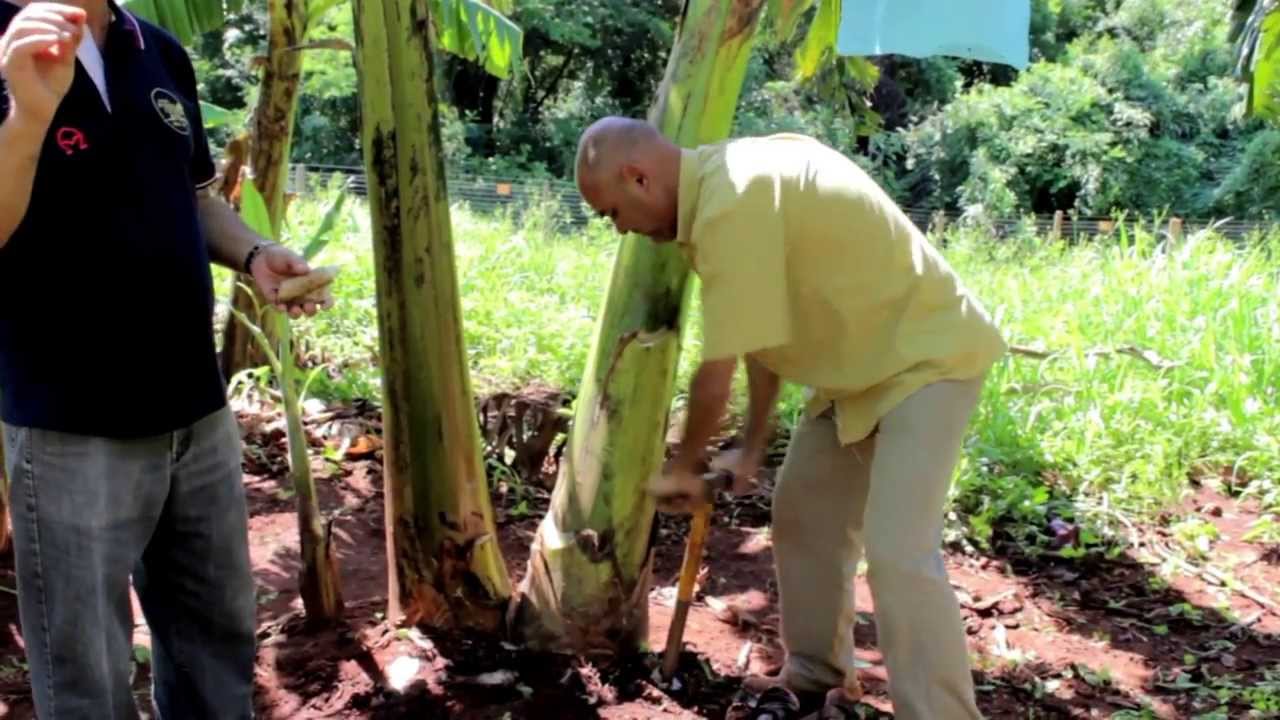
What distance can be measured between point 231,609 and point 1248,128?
820 inches

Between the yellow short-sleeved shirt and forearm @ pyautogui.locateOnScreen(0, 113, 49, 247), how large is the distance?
1.16m

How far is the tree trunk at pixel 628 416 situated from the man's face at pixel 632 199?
48 cm

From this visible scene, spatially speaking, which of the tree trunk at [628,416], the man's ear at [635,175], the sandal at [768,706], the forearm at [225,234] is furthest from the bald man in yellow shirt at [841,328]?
the forearm at [225,234]

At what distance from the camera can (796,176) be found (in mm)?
2289

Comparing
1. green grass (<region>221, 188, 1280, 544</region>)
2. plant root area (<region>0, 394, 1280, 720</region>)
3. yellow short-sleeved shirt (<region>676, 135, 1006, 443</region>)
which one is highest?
yellow short-sleeved shirt (<region>676, 135, 1006, 443</region>)

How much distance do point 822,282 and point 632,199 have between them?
0.43 m

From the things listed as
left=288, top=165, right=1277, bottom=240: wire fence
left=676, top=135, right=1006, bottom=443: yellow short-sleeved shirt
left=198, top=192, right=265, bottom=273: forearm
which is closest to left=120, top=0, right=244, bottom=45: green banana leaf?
left=198, top=192, right=265, bottom=273: forearm

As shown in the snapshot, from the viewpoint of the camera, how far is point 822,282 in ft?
7.76

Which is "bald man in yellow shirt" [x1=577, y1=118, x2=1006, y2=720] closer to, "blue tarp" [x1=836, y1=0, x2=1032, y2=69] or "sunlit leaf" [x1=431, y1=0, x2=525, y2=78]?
"blue tarp" [x1=836, y1=0, x2=1032, y2=69]

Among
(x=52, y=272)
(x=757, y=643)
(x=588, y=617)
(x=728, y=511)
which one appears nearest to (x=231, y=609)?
(x=52, y=272)

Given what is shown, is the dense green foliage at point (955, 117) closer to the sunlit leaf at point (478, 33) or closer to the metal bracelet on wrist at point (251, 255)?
the sunlit leaf at point (478, 33)

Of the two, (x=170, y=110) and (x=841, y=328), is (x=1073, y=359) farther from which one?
(x=170, y=110)

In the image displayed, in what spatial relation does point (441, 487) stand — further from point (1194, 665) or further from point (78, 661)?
point (1194, 665)

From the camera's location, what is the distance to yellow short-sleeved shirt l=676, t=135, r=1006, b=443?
223cm
